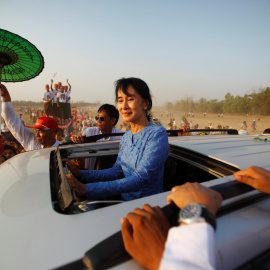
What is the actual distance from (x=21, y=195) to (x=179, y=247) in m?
0.94

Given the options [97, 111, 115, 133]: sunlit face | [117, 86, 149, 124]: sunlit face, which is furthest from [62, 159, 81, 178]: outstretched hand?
[97, 111, 115, 133]: sunlit face

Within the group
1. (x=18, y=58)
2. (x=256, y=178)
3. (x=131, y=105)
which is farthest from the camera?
(x=18, y=58)

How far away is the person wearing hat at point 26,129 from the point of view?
9.18 ft

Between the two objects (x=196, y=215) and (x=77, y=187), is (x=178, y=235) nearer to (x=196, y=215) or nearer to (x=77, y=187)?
(x=196, y=215)

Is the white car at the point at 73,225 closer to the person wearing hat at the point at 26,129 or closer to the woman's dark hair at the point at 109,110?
the person wearing hat at the point at 26,129

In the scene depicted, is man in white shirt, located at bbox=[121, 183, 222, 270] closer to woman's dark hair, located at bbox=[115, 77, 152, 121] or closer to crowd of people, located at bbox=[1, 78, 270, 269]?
crowd of people, located at bbox=[1, 78, 270, 269]

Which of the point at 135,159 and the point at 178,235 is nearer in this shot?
the point at 178,235

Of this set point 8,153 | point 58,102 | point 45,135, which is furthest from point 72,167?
point 58,102

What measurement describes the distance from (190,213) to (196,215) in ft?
0.07

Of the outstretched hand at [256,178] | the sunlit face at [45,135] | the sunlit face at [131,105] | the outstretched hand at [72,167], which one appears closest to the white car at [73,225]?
the outstretched hand at [256,178]

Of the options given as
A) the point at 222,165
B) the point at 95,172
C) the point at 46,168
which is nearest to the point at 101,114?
the point at 95,172

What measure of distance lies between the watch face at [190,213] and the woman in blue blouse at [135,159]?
0.77m

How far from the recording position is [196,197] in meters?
0.70

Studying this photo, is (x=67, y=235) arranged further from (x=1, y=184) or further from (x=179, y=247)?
(x=1, y=184)
